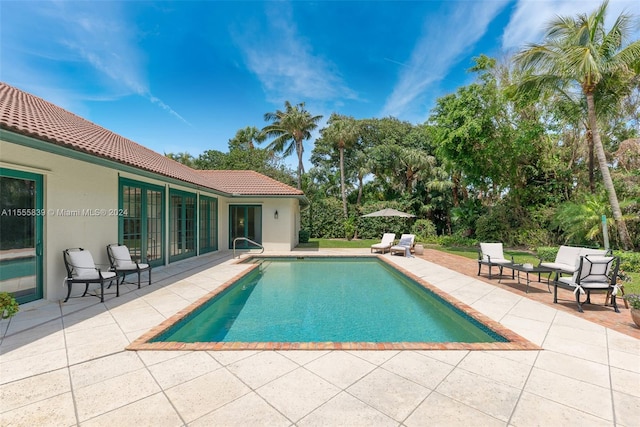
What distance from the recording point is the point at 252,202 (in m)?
16.3

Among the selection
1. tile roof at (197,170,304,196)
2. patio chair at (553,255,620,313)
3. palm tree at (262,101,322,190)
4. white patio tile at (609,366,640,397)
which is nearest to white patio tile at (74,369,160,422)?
white patio tile at (609,366,640,397)

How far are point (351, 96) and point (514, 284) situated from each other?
71.7ft

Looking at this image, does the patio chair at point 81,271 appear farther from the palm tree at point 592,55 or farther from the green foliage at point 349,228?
the green foliage at point 349,228

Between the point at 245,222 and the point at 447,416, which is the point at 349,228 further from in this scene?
the point at 447,416

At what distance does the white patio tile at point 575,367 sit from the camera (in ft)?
10.6

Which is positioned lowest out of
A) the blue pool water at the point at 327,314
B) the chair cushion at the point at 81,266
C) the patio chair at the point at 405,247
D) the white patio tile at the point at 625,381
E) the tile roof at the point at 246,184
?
the blue pool water at the point at 327,314

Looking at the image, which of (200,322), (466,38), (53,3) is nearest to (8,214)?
(200,322)

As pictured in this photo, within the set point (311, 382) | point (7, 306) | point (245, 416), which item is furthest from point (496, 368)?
point (7, 306)

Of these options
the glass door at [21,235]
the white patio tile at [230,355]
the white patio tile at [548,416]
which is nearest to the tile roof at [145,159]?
the glass door at [21,235]

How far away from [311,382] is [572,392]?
9.23 ft

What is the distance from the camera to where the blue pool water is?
201 inches

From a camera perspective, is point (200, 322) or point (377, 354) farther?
point (200, 322)

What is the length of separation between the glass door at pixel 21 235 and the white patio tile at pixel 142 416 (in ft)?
16.7

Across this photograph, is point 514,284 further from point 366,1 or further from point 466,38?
point 466,38
